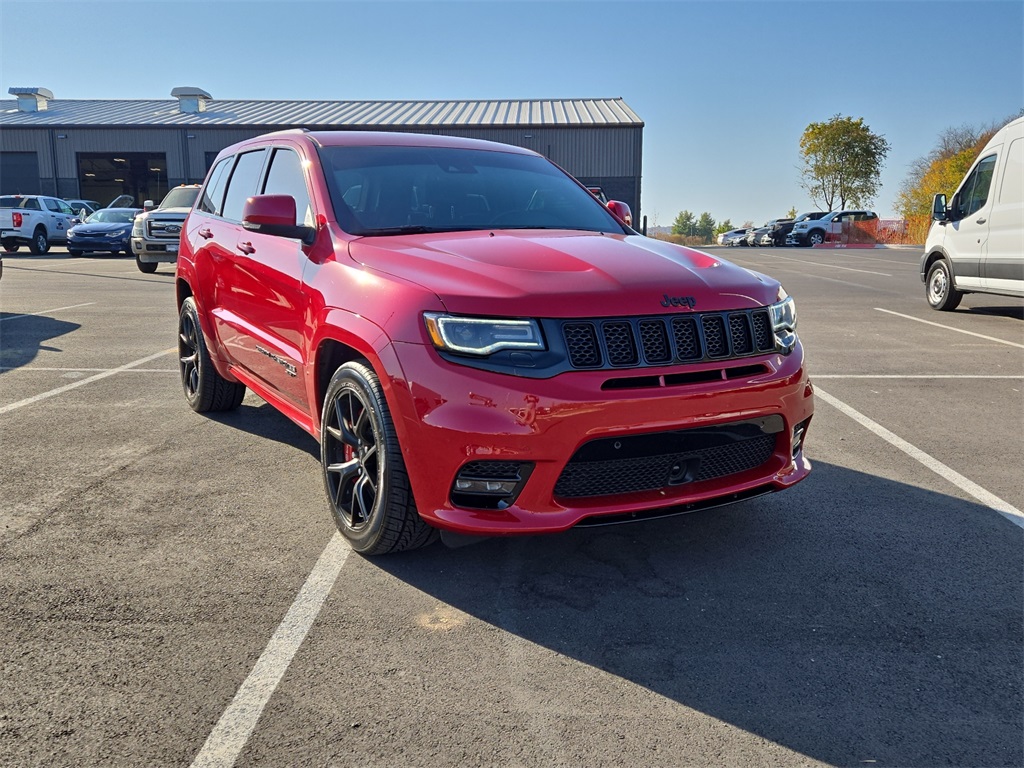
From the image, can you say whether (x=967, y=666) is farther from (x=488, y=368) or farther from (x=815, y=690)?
(x=488, y=368)

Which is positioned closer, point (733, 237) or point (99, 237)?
point (99, 237)

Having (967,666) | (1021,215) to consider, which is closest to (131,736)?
(967,666)

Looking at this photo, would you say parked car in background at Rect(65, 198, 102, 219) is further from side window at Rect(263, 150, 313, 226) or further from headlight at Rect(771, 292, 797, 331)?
headlight at Rect(771, 292, 797, 331)

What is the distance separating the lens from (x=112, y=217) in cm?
2428

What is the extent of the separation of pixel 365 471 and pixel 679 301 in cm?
140

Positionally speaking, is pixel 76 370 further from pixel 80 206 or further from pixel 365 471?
pixel 80 206

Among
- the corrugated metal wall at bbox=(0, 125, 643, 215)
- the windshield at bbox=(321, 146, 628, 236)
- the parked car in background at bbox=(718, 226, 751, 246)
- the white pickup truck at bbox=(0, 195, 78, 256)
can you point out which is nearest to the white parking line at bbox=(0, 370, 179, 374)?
the windshield at bbox=(321, 146, 628, 236)

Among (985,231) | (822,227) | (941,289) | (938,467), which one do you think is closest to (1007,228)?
(985,231)

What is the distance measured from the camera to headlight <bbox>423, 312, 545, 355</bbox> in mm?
3004

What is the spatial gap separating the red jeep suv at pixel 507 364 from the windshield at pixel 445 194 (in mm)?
19

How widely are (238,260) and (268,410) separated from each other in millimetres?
1532

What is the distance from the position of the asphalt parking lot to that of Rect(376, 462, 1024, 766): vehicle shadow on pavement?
1cm

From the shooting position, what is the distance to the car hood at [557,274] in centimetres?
305

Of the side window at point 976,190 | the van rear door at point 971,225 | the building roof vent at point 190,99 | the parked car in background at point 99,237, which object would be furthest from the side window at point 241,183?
the building roof vent at point 190,99
